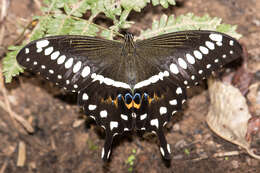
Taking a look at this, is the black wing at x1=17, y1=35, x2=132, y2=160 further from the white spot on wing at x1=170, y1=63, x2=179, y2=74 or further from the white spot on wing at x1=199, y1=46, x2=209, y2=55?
the white spot on wing at x1=199, y1=46, x2=209, y2=55

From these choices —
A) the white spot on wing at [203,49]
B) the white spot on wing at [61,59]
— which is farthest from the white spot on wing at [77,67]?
the white spot on wing at [203,49]


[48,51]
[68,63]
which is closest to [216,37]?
[68,63]

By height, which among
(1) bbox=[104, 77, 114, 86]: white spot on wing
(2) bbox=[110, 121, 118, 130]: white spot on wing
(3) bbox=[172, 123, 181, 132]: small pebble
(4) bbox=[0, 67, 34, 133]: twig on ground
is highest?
(1) bbox=[104, 77, 114, 86]: white spot on wing

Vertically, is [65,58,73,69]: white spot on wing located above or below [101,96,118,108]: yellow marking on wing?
above

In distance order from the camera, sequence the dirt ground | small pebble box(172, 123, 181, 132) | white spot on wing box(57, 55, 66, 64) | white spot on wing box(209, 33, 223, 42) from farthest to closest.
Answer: small pebble box(172, 123, 181, 132), the dirt ground, white spot on wing box(57, 55, 66, 64), white spot on wing box(209, 33, 223, 42)

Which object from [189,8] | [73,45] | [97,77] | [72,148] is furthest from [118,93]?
[189,8]

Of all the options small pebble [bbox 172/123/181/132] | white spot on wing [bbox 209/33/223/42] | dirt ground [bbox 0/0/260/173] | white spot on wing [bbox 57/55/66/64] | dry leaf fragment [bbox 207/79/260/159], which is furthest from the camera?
small pebble [bbox 172/123/181/132]

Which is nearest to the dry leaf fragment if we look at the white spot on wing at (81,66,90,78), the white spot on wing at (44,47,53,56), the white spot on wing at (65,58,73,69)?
the white spot on wing at (81,66,90,78)
